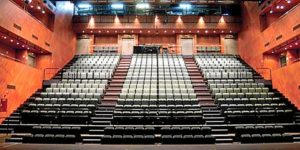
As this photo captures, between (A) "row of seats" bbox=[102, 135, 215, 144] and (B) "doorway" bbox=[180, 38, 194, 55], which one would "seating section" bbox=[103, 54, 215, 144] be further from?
(B) "doorway" bbox=[180, 38, 194, 55]

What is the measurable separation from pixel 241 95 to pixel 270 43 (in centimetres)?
365

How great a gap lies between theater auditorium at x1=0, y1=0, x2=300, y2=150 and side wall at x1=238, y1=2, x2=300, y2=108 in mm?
49

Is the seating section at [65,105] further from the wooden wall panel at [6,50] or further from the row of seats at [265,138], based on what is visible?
the row of seats at [265,138]

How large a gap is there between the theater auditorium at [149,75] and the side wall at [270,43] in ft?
0.16

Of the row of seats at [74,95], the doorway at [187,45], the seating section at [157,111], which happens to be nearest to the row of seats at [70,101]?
the row of seats at [74,95]

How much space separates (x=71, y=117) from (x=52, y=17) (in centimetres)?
690

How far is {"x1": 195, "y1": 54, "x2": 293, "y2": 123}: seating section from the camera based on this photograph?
7.00m

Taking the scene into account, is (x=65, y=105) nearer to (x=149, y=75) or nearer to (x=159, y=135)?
(x=159, y=135)

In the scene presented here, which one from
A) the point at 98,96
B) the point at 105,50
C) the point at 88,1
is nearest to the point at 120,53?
the point at 105,50

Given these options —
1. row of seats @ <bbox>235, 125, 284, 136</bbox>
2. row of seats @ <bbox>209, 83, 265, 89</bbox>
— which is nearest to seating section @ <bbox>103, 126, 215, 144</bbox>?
row of seats @ <bbox>235, 125, 284, 136</bbox>

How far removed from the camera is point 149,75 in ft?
34.8

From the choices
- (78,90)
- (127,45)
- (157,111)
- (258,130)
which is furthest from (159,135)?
(127,45)

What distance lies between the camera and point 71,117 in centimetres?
696

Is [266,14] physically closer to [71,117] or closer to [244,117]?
[244,117]
